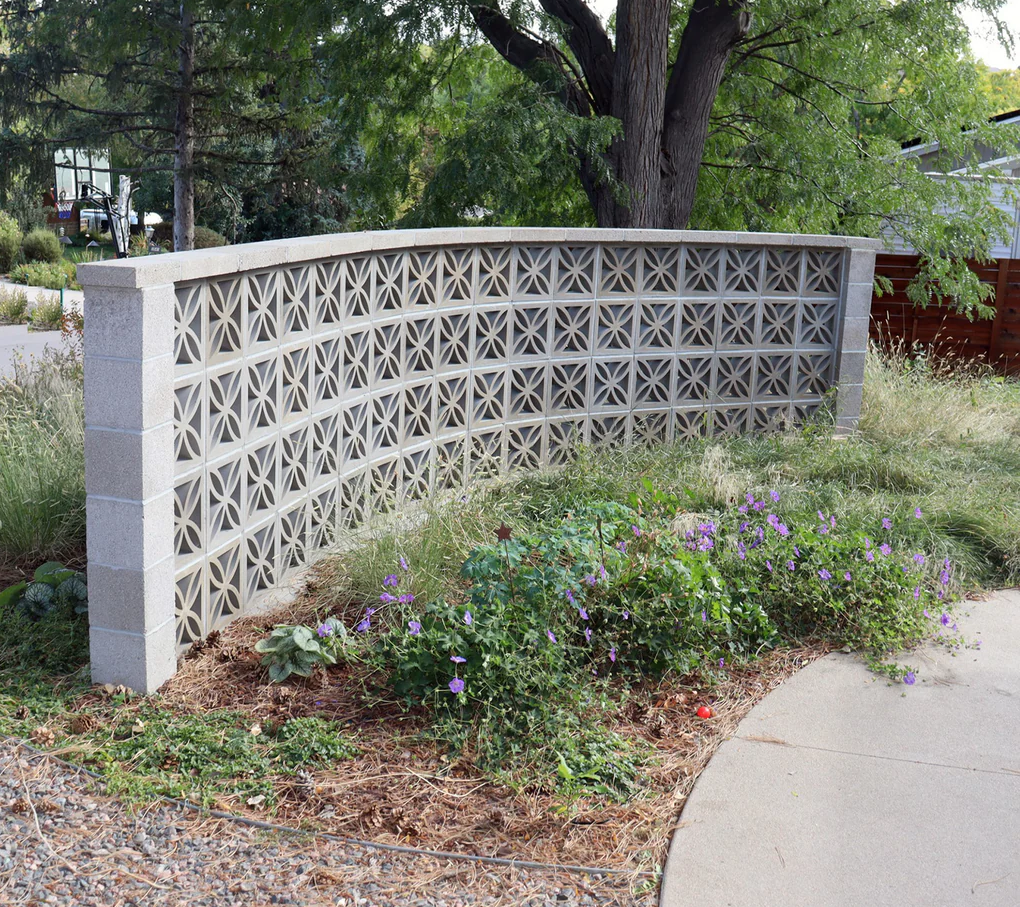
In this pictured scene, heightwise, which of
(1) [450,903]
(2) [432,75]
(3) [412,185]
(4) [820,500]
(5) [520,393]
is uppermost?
(2) [432,75]

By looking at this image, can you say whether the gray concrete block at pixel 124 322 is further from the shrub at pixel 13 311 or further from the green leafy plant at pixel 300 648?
the shrub at pixel 13 311

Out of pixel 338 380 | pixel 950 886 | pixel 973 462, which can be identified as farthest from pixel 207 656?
pixel 973 462

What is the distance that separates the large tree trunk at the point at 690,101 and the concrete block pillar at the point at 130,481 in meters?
8.02

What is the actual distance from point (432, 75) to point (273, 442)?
353 inches

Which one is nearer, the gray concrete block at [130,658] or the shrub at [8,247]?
the gray concrete block at [130,658]

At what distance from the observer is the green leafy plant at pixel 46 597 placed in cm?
470

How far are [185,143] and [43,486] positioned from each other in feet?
51.6

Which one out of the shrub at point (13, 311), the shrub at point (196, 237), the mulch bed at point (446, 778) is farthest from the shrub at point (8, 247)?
the mulch bed at point (446, 778)

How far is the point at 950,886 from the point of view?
10.3 ft

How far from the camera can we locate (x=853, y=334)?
8.81 metres

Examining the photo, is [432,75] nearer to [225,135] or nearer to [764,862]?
[225,135]

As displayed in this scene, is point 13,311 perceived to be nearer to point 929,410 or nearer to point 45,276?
point 45,276

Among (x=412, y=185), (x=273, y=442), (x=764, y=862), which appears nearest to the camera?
(x=764, y=862)

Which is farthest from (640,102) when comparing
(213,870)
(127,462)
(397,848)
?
(213,870)
